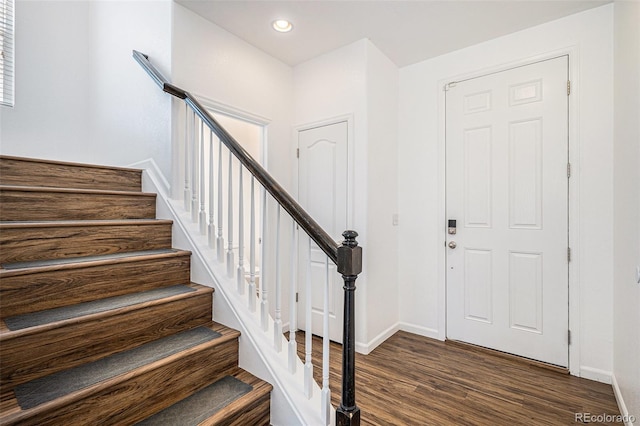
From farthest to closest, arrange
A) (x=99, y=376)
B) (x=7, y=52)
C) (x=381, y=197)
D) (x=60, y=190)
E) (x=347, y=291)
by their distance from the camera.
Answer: (x=381, y=197), (x=7, y=52), (x=60, y=190), (x=347, y=291), (x=99, y=376)

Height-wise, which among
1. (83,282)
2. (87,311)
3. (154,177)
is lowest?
(87,311)

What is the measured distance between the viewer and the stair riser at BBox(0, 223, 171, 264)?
1.46 m

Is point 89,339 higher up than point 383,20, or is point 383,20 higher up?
point 383,20

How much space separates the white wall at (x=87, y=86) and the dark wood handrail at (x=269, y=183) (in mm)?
298

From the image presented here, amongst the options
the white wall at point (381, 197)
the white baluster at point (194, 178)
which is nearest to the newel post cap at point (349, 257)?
the white baluster at point (194, 178)

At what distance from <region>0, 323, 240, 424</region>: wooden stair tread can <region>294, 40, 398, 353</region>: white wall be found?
1495mm

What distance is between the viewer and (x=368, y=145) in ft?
8.95

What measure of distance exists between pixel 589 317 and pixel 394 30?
8.86 ft

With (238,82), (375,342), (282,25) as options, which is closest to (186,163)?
(238,82)

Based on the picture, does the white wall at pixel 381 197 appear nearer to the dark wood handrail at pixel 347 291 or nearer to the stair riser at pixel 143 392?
the dark wood handrail at pixel 347 291

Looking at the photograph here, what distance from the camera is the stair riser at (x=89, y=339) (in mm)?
1132

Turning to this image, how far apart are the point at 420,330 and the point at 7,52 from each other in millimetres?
4695

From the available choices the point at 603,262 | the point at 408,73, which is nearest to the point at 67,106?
the point at 408,73

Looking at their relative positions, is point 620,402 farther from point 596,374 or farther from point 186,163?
point 186,163
